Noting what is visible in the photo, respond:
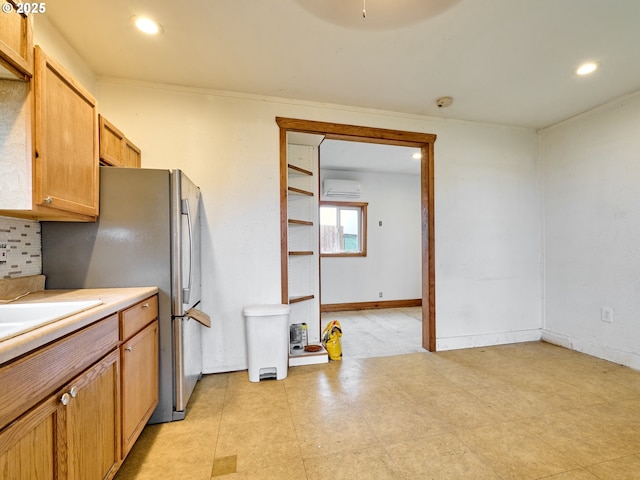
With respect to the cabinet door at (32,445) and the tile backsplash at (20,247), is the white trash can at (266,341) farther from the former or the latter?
the cabinet door at (32,445)

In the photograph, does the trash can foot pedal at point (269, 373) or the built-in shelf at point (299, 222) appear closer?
the trash can foot pedal at point (269, 373)

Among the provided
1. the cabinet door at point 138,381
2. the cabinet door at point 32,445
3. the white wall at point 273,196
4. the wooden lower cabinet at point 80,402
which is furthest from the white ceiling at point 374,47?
the cabinet door at point 32,445

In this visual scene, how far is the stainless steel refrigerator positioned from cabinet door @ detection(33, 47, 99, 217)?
0.15 m

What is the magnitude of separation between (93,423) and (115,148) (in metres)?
1.77

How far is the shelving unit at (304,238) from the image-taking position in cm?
320

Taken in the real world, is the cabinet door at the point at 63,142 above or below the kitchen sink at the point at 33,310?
above

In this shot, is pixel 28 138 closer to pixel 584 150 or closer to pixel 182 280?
pixel 182 280

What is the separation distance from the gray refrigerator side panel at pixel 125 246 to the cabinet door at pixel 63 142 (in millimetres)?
121

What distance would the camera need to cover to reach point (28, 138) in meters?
1.30

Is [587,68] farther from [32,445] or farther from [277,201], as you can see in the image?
[32,445]

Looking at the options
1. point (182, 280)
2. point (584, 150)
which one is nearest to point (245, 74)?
point (182, 280)

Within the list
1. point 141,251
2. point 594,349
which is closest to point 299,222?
point 141,251

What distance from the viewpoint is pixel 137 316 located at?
159 cm

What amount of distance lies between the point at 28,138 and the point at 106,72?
4.89 ft
